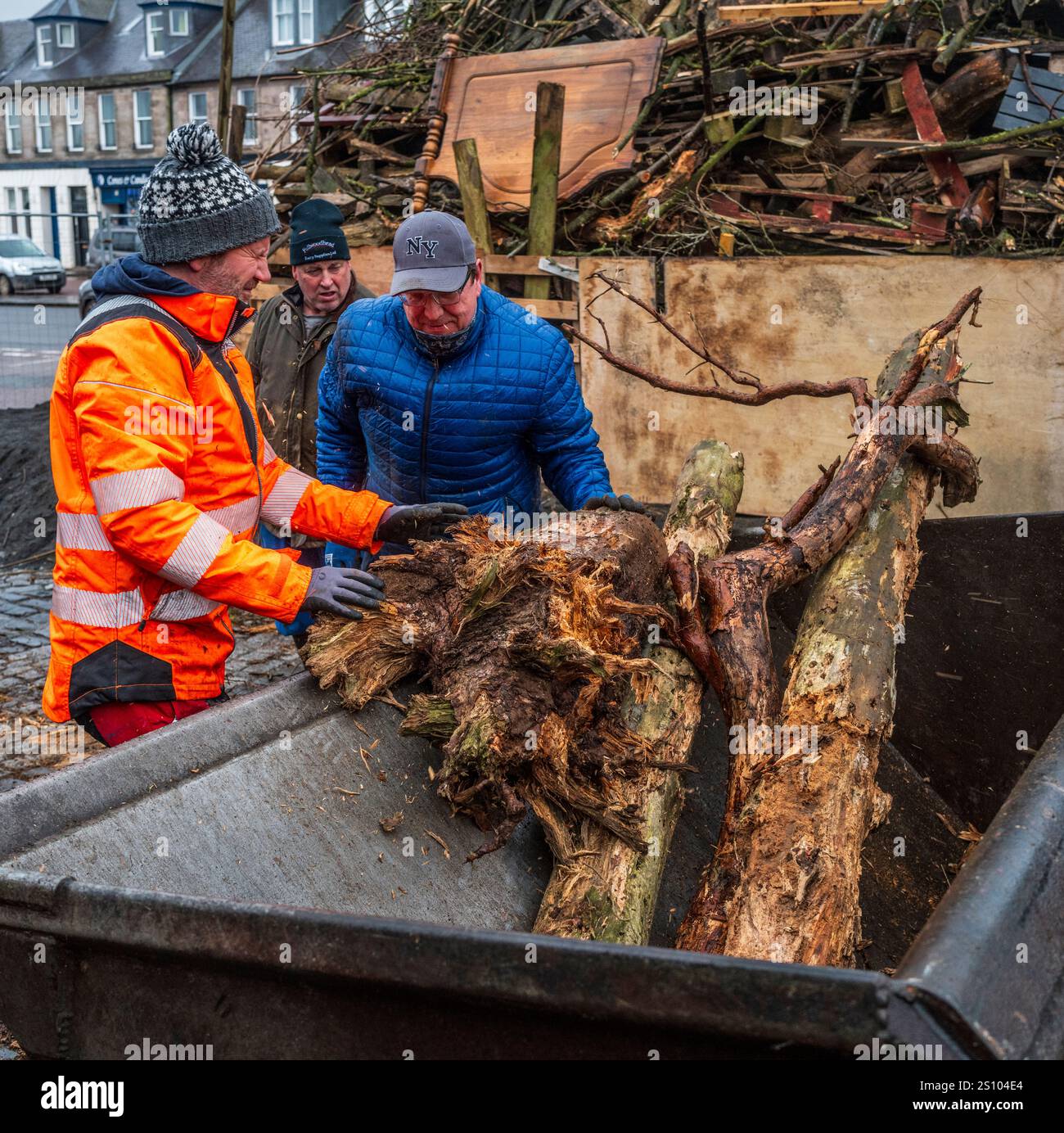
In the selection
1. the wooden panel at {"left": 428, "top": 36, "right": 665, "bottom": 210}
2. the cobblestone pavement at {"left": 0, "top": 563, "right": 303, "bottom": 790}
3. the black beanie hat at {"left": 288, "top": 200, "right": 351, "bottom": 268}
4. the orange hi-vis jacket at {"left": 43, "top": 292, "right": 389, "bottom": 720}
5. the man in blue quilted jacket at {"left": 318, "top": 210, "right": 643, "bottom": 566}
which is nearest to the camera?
the orange hi-vis jacket at {"left": 43, "top": 292, "right": 389, "bottom": 720}

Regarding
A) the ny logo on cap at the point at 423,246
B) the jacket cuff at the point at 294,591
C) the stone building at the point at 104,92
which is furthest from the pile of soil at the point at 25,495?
the stone building at the point at 104,92

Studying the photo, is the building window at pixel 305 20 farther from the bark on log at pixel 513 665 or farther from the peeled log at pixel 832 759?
the bark on log at pixel 513 665

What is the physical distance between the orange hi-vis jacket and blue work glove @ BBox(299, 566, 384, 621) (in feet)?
0.21

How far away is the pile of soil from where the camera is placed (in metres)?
8.39

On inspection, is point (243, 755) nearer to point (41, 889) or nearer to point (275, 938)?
point (41, 889)

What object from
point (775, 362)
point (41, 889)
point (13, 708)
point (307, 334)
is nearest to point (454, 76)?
point (775, 362)

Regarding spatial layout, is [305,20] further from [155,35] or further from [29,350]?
[29,350]

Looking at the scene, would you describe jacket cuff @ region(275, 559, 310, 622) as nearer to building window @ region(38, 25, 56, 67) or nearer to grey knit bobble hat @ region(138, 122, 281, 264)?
grey knit bobble hat @ region(138, 122, 281, 264)

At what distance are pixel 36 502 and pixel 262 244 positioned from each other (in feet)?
20.6

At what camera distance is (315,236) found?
5039 mm

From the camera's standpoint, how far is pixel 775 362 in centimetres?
705

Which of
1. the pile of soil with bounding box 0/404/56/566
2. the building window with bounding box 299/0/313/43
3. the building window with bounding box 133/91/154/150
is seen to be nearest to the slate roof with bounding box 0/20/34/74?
the building window with bounding box 133/91/154/150

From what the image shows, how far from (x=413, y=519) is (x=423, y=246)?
2.78 ft
